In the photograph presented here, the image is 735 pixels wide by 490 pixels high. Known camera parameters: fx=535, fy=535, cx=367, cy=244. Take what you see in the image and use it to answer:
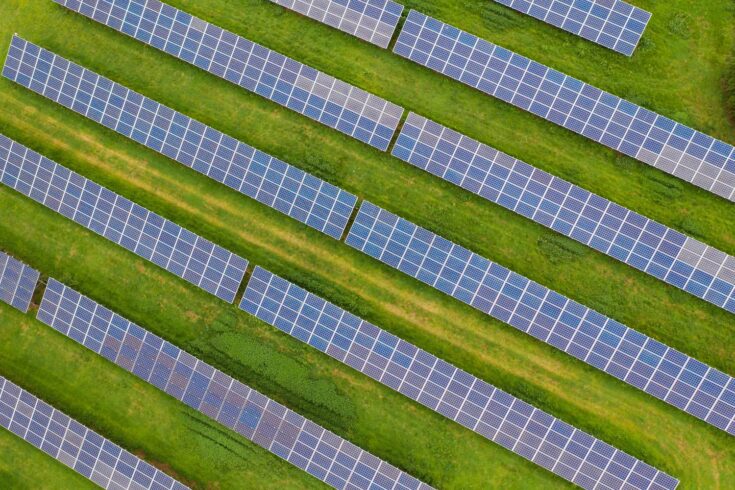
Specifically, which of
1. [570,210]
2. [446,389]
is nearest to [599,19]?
[570,210]

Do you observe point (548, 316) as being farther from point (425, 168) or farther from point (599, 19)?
point (599, 19)

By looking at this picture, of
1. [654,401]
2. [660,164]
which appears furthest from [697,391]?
[660,164]

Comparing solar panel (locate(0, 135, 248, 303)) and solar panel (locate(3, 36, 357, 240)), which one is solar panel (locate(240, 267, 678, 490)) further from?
solar panel (locate(3, 36, 357, 240))

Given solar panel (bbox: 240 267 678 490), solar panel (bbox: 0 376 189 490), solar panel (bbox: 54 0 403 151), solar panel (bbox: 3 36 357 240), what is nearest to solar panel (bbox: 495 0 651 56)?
solar panel (bbox: 54 0 403 151)

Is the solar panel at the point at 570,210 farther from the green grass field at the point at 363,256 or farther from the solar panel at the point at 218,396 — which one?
the solar panel at the point at 218,396

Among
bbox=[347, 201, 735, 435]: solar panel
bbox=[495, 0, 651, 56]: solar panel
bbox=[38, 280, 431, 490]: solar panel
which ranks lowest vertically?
bbox=[38, 280, 431, 490]: solar panel

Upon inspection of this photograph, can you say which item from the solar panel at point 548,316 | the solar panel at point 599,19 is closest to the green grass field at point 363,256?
the solar panel at point 599,19

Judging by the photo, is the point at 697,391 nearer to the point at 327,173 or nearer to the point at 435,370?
the point at 435,370
